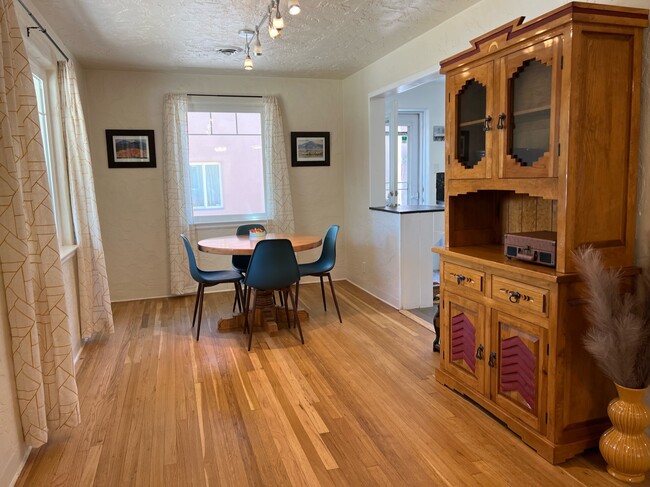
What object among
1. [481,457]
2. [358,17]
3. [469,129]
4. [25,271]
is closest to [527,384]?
[481,457]

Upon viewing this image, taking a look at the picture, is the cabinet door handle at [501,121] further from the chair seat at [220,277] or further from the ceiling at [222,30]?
the chair seat at [220,277]

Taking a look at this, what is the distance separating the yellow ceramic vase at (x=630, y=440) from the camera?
79.0 inches

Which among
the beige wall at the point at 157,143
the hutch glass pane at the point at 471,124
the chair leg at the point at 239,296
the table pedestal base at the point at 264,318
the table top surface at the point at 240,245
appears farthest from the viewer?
the beige wall at the point at 157,143

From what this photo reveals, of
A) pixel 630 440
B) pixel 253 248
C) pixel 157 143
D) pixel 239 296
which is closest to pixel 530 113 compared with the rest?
pixel 630 440

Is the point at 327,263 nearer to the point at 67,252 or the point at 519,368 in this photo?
the point at 67,252

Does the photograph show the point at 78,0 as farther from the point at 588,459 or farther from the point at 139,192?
the point at 588,459

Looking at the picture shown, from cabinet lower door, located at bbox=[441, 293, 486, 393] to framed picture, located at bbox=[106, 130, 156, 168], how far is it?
373 cm

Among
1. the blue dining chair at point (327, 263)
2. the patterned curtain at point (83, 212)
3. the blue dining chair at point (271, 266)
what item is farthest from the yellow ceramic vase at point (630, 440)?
the patterned curtain at point (83, 212)

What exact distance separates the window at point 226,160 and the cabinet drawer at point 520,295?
12.1ft

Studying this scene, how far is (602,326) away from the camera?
198cm

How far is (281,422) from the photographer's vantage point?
8.52 feet

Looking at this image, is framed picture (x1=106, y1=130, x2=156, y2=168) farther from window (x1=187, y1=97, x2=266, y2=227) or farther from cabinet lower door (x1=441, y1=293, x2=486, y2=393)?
cabinet lower door (x1=441, y1=293, x2=486, y2=393)

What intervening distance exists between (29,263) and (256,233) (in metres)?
2.50

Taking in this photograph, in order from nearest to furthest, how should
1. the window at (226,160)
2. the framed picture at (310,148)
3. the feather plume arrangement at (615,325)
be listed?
the feather plume arrangement at (615,325)
the window at (226,160)
the framed picture at (310,148)
